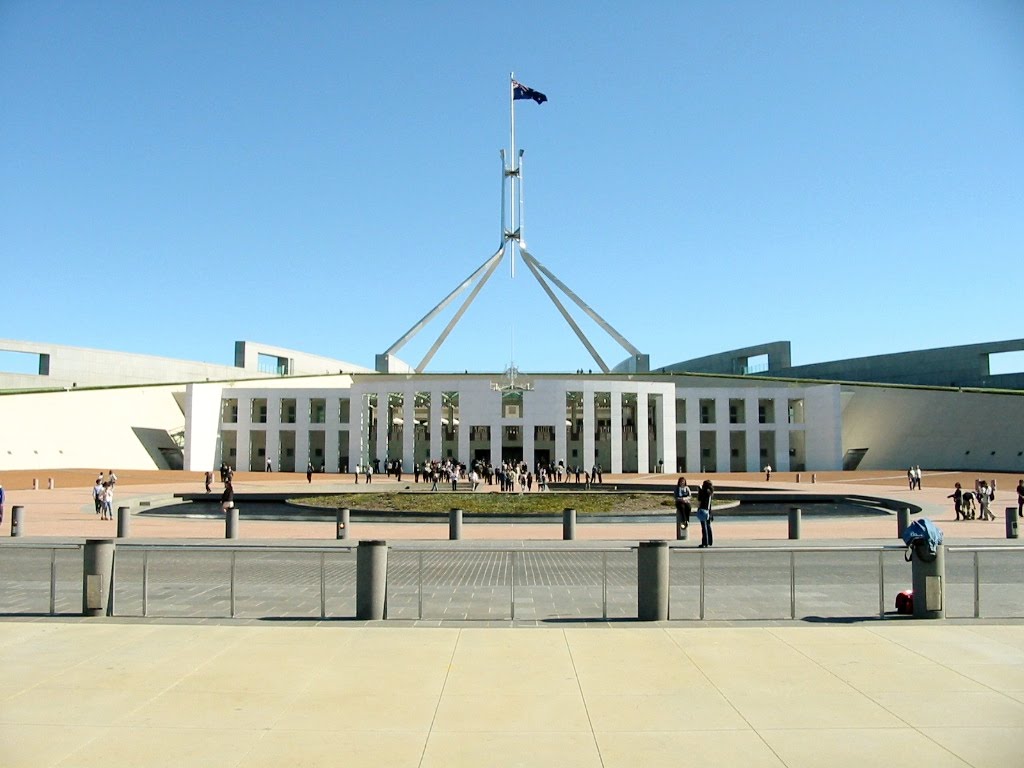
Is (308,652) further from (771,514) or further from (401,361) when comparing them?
(401,361)

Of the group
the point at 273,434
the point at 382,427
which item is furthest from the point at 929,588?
the point at 273,434

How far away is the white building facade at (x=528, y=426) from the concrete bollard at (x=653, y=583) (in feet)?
142

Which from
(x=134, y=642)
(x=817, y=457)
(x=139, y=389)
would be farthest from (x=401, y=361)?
(x=134, y=642)

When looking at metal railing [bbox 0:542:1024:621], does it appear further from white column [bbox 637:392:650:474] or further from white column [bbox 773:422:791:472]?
white column [bbox 773:422:791:472]

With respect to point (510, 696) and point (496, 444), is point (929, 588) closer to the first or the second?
point (510, 696)

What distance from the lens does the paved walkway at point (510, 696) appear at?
4953 mm

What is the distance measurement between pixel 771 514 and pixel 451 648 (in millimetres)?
18460

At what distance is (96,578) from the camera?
8.86 metres

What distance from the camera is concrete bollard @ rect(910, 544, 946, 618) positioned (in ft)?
28.5

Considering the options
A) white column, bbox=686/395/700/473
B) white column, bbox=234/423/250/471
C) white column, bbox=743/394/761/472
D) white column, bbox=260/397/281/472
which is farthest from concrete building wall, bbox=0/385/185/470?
white column, bbox=743/394/761/472

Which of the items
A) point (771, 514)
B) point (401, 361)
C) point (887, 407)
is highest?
point (401, 361)

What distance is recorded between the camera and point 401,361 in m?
84.2

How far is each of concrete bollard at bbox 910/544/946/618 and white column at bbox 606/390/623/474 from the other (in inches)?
1813

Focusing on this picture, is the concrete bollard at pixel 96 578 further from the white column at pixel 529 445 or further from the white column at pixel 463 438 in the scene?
the white column at pixel 463 438
